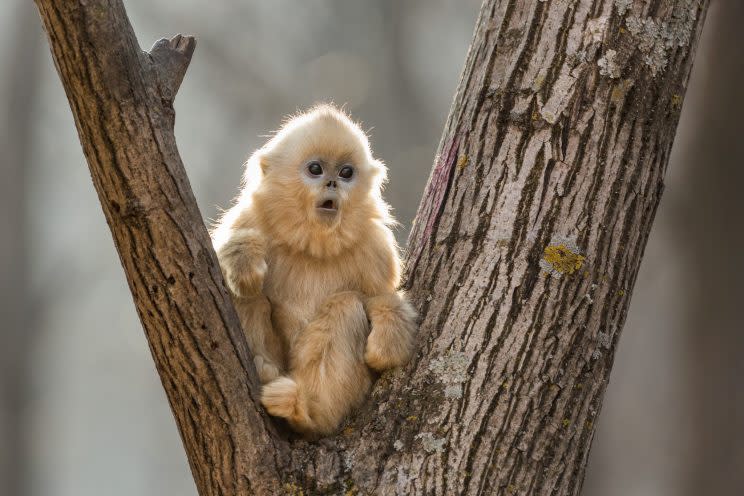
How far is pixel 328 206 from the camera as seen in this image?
4074 millimetres

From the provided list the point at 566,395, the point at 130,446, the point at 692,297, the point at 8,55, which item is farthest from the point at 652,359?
the point at 130,446

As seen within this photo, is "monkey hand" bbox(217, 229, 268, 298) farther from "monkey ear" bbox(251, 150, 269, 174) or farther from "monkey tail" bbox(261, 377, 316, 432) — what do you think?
"monkey ear" bbox(251, 150, 269, 174)

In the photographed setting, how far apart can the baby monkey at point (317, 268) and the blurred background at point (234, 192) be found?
5.26 metres

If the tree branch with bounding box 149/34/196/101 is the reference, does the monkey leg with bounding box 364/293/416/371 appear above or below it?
below

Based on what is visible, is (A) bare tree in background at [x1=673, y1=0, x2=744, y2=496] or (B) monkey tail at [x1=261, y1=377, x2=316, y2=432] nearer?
(B) monkey tail at [x1=261, y1=377, x2=316, y2=432]

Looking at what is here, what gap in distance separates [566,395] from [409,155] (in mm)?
10987

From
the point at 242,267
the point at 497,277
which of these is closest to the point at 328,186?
the point at 242,267

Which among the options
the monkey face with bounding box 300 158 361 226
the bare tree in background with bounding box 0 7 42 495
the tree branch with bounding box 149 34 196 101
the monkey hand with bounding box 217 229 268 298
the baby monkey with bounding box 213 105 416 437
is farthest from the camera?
the bare tree in background with bounding box 0 7 42 495

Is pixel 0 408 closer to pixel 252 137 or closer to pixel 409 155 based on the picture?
pixel 252 137

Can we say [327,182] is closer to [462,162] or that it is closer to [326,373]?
[462,162]

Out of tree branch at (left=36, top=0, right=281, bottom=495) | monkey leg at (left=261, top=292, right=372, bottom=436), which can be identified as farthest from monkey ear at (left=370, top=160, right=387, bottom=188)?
tree branch at (left=36, top=0, right=281, bottom=495)

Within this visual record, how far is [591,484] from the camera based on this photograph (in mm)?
10328

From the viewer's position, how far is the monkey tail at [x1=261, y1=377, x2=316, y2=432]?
3283 mm

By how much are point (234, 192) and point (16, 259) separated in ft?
12.0
